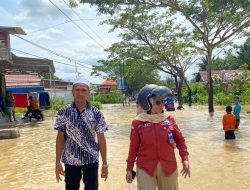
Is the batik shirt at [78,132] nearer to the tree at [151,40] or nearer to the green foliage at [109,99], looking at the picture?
the tree at [151,40]

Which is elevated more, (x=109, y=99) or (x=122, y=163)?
(x=109, y=99)

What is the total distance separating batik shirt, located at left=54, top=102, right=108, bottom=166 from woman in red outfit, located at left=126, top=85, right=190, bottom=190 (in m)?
0.47

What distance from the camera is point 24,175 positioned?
7.46 meters

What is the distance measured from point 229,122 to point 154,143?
7.57m

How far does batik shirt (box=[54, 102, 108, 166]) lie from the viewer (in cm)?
390

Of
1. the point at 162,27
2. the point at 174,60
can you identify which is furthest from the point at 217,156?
the point at 174,60

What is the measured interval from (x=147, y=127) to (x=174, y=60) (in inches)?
1285

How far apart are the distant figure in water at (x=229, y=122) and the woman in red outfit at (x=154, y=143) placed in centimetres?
726

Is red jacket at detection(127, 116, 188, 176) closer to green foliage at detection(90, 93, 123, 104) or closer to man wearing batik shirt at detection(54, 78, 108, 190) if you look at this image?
man wearing batik shirt at detection(54, 78, 108, 190)

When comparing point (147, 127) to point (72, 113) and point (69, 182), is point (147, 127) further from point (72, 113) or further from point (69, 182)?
point (69, 182)

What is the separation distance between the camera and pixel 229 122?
35.1 ft

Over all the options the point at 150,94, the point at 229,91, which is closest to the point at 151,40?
the point at 229,91

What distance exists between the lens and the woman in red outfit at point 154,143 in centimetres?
361

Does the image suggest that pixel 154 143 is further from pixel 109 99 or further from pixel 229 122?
pixel 109 99
